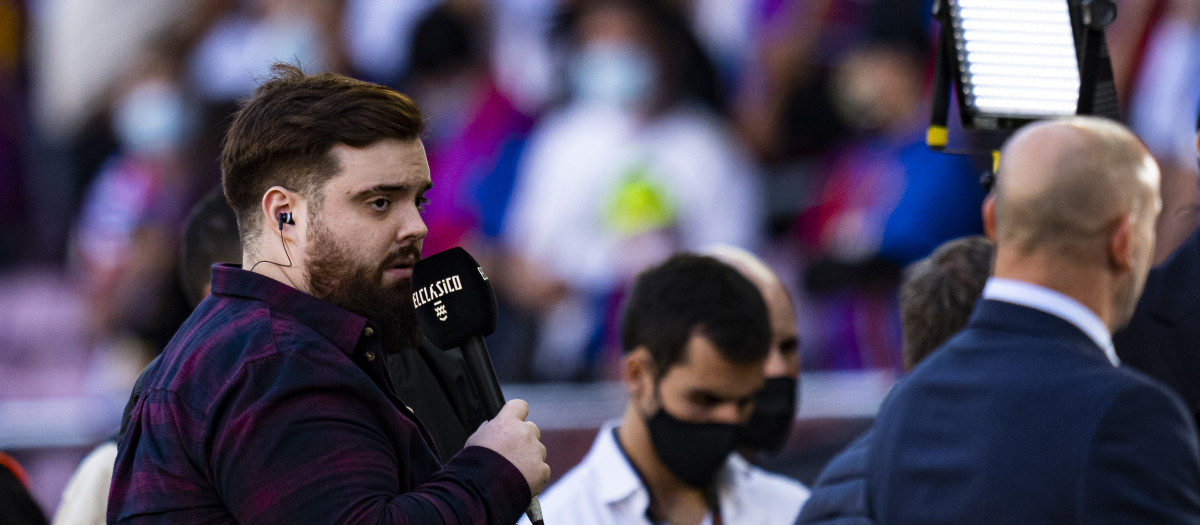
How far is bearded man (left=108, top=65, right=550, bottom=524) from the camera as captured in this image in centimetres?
180

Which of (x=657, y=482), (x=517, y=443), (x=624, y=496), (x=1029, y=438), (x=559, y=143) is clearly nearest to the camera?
(x=1029, y=438)

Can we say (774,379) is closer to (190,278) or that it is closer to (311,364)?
(190,278)

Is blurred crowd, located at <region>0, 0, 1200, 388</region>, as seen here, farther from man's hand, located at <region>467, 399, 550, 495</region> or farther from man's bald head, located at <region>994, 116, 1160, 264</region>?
man's hand, located at <region>467, 399, 550, 495</region>

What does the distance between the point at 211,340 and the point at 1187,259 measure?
1799 millimetres

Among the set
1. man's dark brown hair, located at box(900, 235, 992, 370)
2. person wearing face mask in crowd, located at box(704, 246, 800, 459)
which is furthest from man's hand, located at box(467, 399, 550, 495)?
person wearing face mask in crowd, located at box(704, 246, 800, 459)

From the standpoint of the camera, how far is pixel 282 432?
1797 mm

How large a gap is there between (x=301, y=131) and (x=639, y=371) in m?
1.52

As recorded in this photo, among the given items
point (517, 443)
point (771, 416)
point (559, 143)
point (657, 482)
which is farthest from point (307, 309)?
point (559, 143)

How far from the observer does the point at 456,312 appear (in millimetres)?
2082

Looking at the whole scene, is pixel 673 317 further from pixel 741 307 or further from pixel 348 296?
pixel 348 296

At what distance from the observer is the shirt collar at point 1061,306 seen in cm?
186

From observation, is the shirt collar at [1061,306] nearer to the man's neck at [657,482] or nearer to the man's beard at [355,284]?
the man's beard at [355,284]

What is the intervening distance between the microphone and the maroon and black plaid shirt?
0.38ft

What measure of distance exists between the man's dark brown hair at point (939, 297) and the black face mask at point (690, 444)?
0.53 m
